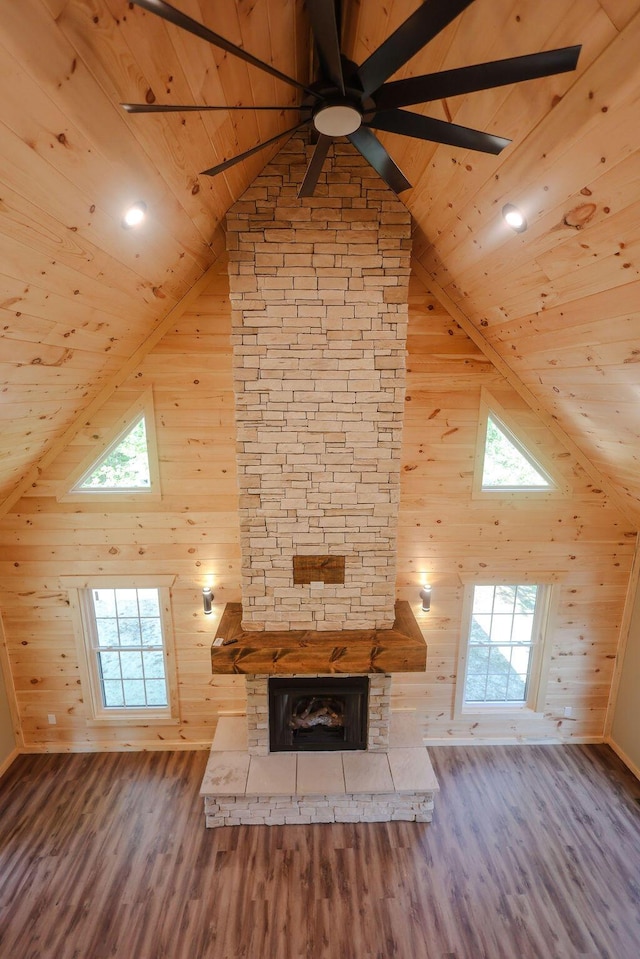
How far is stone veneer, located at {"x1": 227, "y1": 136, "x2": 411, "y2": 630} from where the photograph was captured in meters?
3.32

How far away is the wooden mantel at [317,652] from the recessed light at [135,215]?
3.07 metres

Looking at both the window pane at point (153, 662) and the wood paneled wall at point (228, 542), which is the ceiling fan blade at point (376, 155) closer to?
the wood paneled wall at point (228, 542)

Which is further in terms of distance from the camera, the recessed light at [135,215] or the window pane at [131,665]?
the window pane at [131,665]

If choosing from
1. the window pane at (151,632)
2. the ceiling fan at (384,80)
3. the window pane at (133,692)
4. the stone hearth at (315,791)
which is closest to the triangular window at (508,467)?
the stone hearth at (315,791)

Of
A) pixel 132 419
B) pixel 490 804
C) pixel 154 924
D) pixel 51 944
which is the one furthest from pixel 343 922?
pixel 132 419

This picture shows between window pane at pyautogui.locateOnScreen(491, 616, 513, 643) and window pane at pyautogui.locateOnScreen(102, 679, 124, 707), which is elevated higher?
window pane at pyautogui.locateOnScreen(491, 616, 513, 643)

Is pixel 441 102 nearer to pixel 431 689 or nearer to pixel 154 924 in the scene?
pixel 431 689

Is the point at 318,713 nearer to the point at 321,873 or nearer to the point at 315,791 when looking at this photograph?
the point at 315,791

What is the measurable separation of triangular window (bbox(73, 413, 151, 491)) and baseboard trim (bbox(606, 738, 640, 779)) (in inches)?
216

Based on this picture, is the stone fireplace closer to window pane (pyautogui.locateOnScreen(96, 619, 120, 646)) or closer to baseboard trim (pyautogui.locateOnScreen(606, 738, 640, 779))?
window pane (pyautogui.locateOnScreen(96, 619, 120, 646))

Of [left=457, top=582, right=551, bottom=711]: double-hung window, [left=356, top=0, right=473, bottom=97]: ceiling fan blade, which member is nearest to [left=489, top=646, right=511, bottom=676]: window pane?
[left=457, top=582, right=551, bottom=711]: double-hung window

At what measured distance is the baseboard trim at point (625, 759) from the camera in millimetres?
4551

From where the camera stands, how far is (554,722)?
4918 mm

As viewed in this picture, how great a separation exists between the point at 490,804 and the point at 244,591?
3.02 meters
